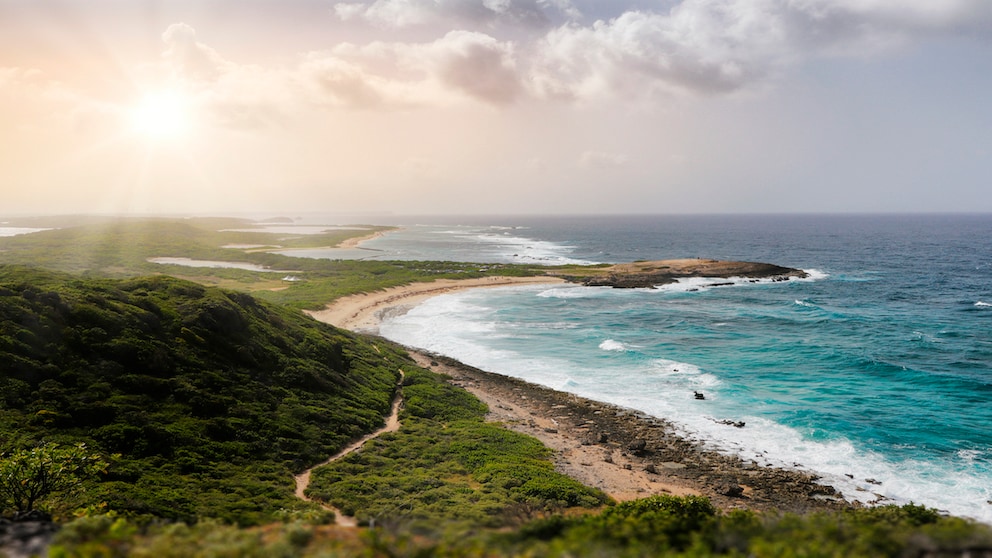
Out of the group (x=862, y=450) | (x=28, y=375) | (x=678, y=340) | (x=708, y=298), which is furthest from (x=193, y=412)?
(x=708, y=298)

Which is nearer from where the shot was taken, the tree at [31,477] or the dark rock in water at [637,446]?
the tree at [31,477]

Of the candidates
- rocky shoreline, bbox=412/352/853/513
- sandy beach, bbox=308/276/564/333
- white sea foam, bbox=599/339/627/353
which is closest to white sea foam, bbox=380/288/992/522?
white sea foam, bbox=599/339/627/353

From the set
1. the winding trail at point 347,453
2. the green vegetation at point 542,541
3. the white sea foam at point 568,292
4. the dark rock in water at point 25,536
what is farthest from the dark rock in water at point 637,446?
the white sea foam at point 568,292

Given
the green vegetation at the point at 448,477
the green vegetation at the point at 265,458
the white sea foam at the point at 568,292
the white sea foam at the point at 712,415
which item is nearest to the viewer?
the green vegetation at the point at 265,458

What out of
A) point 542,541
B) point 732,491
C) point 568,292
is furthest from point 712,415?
point 568,292

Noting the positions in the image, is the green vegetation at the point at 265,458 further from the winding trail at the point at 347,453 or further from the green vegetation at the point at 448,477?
the winding trail at the point at 347,453

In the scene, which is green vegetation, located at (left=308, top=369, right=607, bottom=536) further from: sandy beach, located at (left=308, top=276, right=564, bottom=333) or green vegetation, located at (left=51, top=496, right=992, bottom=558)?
sandy beach, located at (left=308, top=276, right=564, bottom=333)
